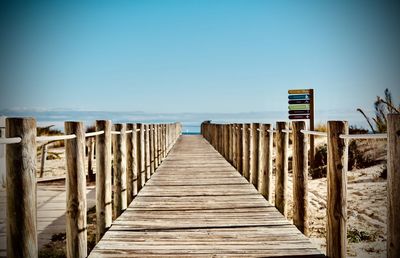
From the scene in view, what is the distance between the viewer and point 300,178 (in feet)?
12.8

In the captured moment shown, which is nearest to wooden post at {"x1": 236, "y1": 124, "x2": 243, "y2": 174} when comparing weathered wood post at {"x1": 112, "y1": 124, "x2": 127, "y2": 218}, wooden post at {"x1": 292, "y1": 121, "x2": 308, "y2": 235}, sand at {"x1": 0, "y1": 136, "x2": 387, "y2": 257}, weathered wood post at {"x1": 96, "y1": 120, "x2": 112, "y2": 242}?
sand at {"x1": 0, "y1": 136, "x2": 387, "y2": 257}

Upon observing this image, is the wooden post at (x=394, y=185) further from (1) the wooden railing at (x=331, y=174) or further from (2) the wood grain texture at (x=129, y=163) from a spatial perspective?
(2) the wood grain texture at (x=129, y=163)

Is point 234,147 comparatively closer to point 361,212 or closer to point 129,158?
point 361,212

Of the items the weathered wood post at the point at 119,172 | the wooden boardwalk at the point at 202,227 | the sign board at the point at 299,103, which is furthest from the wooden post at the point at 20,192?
the sign board at the point at 299,103

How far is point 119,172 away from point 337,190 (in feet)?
10.3

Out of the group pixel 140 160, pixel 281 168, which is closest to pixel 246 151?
pixel 140 160

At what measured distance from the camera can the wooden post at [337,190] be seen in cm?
293

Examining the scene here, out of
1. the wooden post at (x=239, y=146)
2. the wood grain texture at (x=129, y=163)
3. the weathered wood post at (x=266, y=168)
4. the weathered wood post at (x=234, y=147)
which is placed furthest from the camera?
the weathered wood post at (x=234, y=147)

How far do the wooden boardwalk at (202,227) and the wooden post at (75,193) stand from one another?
0.22 metres

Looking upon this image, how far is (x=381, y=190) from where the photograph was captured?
8.72 metres

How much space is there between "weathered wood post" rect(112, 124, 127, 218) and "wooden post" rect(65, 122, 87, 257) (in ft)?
5.66

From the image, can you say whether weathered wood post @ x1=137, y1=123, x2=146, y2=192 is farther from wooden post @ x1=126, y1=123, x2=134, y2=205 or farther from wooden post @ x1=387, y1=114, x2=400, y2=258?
wooden post @ x1=387, y1=114, x2=400, y2=258

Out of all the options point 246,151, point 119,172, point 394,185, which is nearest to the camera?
point 394,185

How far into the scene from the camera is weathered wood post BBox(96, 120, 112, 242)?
3.94m
